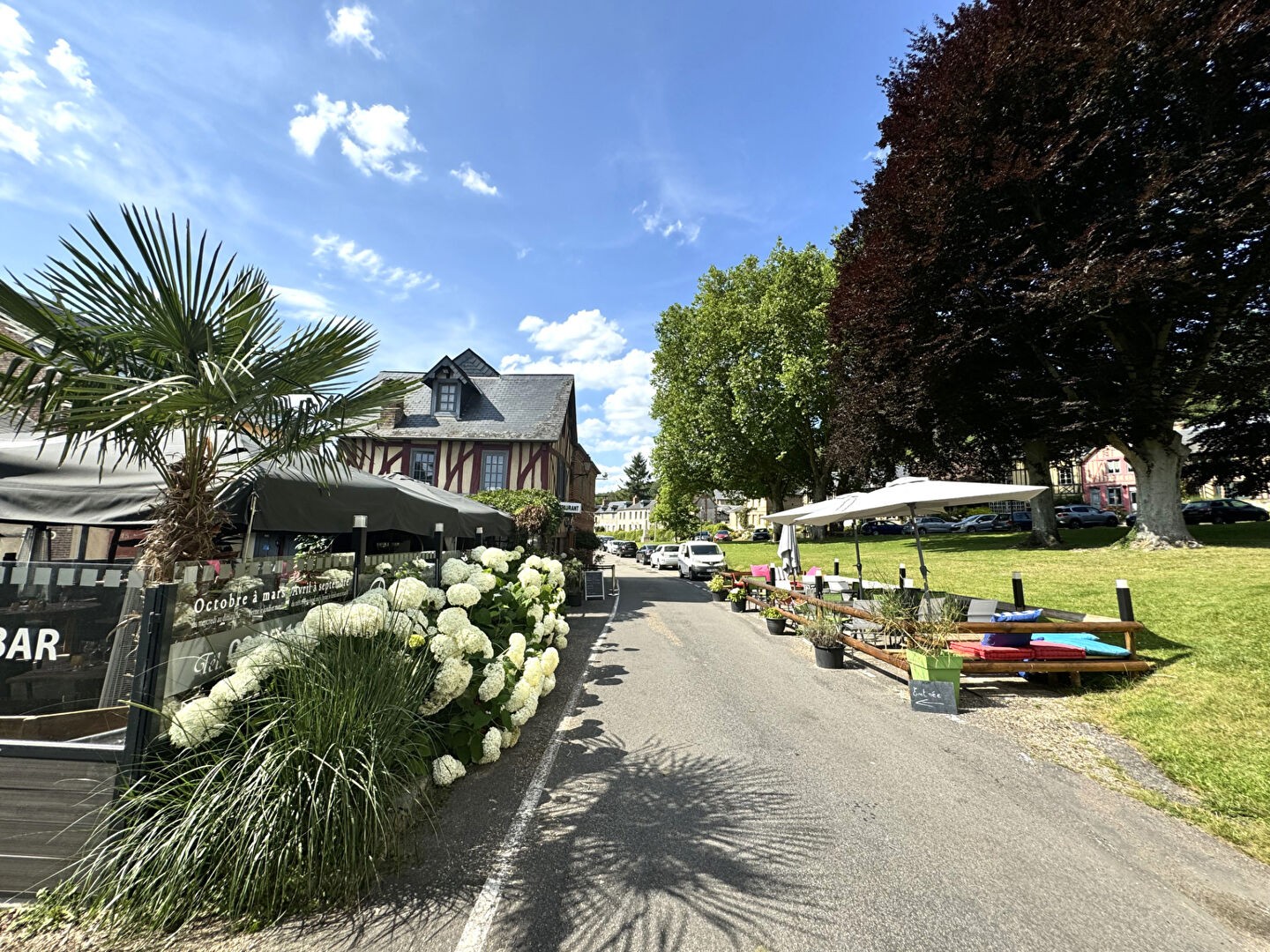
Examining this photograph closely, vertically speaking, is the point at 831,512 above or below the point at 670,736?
above

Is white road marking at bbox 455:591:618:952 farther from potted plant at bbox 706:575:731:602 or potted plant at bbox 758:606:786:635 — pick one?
potted plant at bbox 706:575:731:602

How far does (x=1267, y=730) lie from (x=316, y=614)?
25.5 feet

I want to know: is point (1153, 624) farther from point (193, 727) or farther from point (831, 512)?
point (193, 727)

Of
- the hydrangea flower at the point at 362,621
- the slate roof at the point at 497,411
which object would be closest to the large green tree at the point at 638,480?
the slate roof at the point at 497,411

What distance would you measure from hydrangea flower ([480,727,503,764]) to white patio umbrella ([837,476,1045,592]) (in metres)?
6.55

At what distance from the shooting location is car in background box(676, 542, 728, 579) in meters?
24.4

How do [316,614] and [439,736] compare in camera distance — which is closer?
[316,614]

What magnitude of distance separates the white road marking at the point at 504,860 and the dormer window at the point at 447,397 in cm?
1993

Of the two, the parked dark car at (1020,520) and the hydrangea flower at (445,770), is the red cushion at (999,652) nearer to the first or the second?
the hydrangea flower at (445,770)

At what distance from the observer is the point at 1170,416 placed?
1466cm

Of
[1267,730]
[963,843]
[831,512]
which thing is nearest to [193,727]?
[963,843]

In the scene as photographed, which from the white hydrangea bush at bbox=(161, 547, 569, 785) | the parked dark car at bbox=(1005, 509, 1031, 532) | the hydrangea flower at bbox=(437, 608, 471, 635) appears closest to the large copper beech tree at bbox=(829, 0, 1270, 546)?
the white hydrangea bush at bbox=(161, 547, 569, 785)

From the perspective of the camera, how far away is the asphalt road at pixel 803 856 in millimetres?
2533

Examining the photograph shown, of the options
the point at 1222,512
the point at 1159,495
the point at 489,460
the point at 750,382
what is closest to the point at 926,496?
the point at 1159,495
